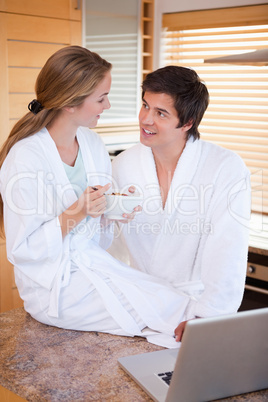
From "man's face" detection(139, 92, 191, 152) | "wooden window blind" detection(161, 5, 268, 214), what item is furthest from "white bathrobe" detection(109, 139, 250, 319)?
"wooden window blind" detection(161, 5, 268, 214)

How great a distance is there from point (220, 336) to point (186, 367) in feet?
0.33

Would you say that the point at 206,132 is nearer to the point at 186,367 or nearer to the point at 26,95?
the point at 26,95

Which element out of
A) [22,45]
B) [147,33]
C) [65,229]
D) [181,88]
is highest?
[147,33]

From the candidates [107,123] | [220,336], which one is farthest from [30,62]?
[220,336]

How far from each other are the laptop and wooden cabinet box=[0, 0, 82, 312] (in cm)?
180

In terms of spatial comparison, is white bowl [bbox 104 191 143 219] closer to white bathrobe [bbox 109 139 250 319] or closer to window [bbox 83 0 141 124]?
white bathrobe [bbox 109 139 250 319]

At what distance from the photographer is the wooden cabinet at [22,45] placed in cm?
269

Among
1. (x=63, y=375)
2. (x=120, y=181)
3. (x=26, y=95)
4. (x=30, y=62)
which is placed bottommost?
(x=63, y=375)

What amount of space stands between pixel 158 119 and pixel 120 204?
418mm

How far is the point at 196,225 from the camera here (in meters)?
2.00

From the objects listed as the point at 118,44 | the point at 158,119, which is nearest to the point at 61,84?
the point at 158,119

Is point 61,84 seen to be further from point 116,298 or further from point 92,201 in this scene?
point 116,298

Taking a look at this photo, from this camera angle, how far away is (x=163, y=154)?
2092 millimetres

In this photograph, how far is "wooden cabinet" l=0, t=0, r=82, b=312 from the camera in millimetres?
2688
